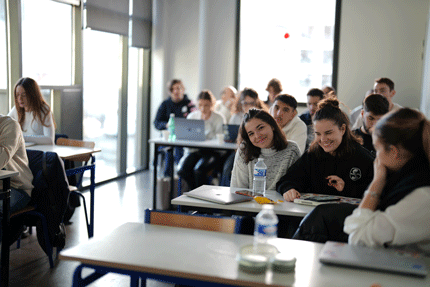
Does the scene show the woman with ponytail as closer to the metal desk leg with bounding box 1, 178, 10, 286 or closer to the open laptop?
the metal desk leg with bounding box 1, 178, 10, 286

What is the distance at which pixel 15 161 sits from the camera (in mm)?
3223

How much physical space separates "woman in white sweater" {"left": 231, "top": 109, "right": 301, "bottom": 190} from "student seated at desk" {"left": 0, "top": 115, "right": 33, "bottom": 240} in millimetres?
1482

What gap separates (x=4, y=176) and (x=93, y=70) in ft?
11.9

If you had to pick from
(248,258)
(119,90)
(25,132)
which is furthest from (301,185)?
(119,90)

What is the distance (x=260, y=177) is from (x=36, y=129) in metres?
2.58

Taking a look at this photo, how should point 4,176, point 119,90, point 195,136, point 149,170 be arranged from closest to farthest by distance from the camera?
point 4,176
point 195,136
point 119,90
point 149,170

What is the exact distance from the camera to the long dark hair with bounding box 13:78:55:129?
4.30m

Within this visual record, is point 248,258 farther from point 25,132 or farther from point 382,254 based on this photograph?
point 25,132

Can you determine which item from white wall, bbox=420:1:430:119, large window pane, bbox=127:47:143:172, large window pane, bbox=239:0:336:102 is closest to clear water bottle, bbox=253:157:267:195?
white wall, bbox=420:1:430:119

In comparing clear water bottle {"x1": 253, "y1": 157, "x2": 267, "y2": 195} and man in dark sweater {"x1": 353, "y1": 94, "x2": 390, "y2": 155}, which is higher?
man in dark sweater {"x1": 353, "y1": 94, "x2": 390, "y2": 155}

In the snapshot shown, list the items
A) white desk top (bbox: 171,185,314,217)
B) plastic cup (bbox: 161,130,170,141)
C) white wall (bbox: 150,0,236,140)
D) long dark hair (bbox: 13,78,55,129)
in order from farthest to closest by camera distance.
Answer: white wall (bbox: 150,0,236,140), plastic cup (bbox: 161,130,170,141), long dark hair (bbox: 13,78,55,129), white desk top (bbox: 171,185,314,217)

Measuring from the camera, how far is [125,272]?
1647 mm

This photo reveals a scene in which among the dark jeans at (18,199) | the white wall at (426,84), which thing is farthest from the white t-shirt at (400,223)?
the white wall at (426,84)

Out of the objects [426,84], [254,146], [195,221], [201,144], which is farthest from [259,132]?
[426,84]
